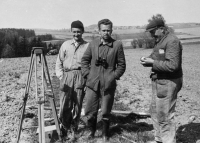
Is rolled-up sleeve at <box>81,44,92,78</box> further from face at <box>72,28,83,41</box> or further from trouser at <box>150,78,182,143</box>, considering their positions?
trouser at <box>150,78,182,143</box>

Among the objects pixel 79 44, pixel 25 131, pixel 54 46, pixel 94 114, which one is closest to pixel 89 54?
pixel 79 44

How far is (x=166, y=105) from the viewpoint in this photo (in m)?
3.75

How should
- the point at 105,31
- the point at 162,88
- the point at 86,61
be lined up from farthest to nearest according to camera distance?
the point at 86,61 < the point at 105,31 < the point at 162,88

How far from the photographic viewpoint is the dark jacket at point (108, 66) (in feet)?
13.7

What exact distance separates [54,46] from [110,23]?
38.1 meters

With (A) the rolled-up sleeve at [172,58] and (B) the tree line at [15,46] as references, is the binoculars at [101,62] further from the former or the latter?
(B) the tree line at [15,46]

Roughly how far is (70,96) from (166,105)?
5.93 feet

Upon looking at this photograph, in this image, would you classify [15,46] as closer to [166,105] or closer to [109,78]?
[109,78]

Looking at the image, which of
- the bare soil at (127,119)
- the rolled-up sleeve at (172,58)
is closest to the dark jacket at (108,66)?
the rolled-up sleeve at (172,58)

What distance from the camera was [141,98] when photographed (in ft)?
25.4

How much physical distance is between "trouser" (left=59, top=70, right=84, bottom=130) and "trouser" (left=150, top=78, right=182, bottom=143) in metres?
1.48

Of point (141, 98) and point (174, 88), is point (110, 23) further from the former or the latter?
point (141, 98)

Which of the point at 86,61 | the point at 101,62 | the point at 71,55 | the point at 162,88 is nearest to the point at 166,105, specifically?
the point at 162,88

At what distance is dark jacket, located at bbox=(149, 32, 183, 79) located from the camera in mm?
3561
